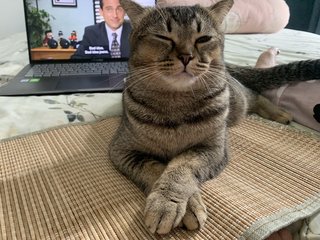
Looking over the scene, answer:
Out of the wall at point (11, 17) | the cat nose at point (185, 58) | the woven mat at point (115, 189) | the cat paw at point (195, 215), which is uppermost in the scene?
the cat nose at point (185, 58)

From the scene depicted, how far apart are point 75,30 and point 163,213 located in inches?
42.3

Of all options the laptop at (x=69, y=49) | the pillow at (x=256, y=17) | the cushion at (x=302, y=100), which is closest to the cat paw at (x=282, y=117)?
the cushion at (x=302, y=100)

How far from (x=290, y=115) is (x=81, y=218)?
2.30 ft

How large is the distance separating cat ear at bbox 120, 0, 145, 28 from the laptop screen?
547 mm

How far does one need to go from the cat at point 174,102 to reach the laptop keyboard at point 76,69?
1.57 feet

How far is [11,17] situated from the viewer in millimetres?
2146

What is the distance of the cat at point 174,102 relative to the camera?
2.24ft

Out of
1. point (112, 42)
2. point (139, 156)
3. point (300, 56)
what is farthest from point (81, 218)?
point (300, 56)

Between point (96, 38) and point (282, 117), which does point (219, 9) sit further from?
point (96, 38)

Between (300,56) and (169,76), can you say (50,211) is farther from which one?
(300,56)

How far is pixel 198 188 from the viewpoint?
0.65m

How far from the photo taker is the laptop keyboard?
125cm

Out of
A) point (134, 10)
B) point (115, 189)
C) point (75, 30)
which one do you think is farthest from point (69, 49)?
point (115, 189)

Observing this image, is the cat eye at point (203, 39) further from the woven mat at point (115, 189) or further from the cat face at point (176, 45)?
the woven mat at point (115, 189)
